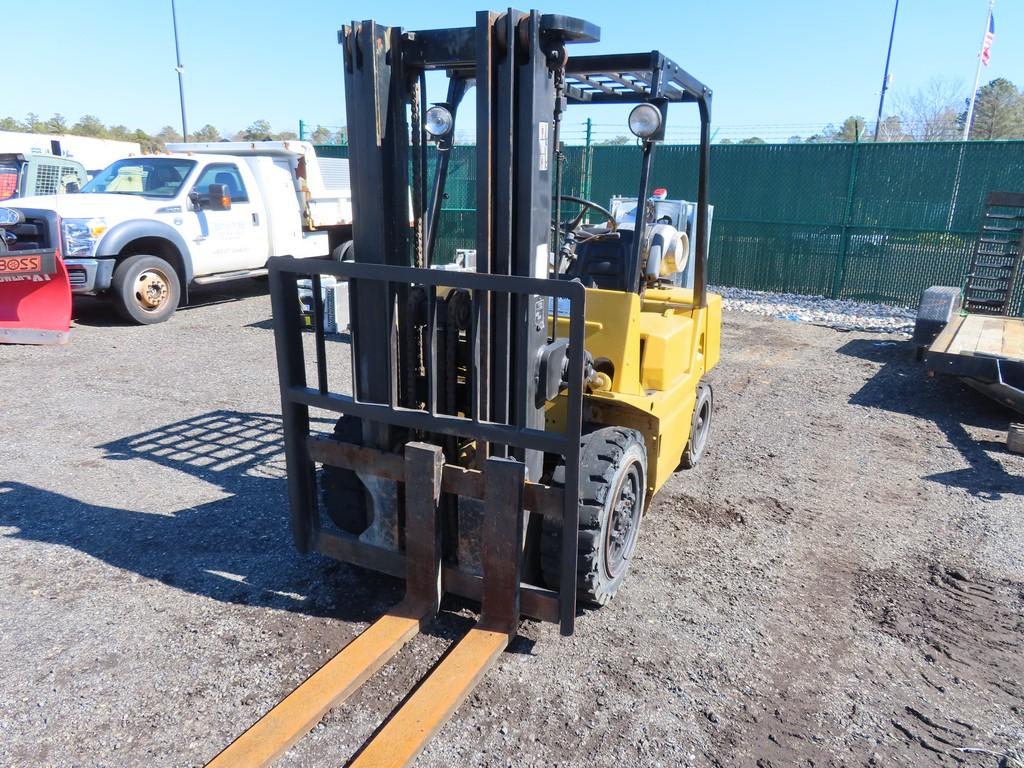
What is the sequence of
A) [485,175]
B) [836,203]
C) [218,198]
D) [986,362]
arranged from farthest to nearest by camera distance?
[836,203] → [218,198] → [986,362] → [485,175]

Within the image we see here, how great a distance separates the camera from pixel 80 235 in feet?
30.6

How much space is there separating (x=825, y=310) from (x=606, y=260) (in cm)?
949

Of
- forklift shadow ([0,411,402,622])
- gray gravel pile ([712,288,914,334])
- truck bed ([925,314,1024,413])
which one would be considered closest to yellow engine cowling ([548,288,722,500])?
forklift shadow ([0,411,402,622])

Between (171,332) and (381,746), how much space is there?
851 cm

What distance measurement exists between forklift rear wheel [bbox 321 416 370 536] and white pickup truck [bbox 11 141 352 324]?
24.7 feet

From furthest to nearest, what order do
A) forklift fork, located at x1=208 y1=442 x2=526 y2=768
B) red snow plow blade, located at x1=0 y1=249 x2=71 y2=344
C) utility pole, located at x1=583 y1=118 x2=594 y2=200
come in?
utility pole, located at x1=583 y1=118 x2=594 y2=200
red snow plow blade, located at x1=0 y1=249 x2=71 y2=344
forklift fork, located at x1=208 y1=442 x2=526 y2=768

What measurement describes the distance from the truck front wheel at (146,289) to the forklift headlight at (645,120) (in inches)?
332

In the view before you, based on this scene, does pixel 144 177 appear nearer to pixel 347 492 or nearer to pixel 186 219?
pixel 186 219

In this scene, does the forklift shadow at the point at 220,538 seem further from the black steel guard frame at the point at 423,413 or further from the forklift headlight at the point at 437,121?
the forklift headlight at the point at 437,121

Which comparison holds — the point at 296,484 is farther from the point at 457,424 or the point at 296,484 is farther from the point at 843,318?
the point at 843,318

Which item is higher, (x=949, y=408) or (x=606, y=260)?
(x=606, y=260)

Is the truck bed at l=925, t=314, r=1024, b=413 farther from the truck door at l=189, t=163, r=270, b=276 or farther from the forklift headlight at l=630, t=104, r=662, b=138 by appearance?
the truck door at l=189, t=163, r=270, b=276

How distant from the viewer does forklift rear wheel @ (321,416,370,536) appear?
359 centimetres

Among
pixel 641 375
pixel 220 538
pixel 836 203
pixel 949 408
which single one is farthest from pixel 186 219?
pixel 836 203
